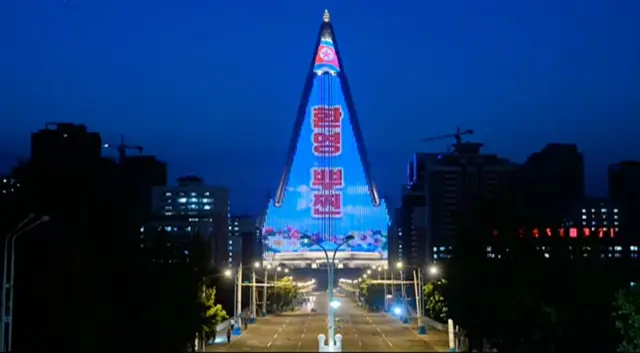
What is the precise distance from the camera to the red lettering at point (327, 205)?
6988 inches

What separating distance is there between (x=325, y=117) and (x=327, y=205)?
16.0m

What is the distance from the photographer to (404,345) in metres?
57.3

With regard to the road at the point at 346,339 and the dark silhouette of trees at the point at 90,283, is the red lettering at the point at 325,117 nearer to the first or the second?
the road at the point at 346,339

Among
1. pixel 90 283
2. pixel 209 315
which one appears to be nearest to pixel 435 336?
pixel 209 315

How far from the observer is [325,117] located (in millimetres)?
174000

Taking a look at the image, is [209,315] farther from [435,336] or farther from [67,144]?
[67,144]

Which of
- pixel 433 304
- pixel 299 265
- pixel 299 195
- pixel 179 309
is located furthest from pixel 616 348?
pixel 299 265

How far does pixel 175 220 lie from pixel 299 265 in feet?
85.7

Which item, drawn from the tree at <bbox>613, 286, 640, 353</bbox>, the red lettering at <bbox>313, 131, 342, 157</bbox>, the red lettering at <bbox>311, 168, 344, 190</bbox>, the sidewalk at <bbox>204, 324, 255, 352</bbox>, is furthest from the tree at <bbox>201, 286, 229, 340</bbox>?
the red lettering at <bbox>311, 168, 344, 190</bbox>

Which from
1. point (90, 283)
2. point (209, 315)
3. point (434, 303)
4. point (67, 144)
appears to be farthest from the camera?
point (67, 144)

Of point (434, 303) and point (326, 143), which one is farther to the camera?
point (326, 143)

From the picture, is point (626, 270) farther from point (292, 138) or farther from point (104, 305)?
point (292, 138)

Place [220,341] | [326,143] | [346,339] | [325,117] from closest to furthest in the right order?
[346,339] < [220,341] < [326,143] < [325,117]

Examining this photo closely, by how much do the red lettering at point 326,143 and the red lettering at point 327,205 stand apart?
30.9 ft
